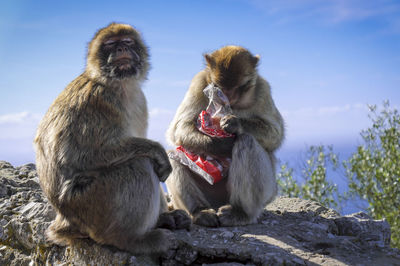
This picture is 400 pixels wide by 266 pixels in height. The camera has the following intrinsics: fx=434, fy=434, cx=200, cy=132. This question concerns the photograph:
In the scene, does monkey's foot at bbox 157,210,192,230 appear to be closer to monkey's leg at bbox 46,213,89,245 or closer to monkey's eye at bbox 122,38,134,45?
monkey's leg at bbox 46,213,89,245

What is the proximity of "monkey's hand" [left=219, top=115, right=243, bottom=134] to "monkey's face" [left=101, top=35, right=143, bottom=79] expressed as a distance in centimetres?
105

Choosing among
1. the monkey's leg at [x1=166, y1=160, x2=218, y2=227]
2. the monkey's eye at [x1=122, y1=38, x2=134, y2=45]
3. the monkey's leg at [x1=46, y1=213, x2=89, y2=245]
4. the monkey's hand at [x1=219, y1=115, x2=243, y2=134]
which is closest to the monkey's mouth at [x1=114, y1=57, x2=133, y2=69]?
the monkey's eye at [x1=122, y1=38, x2=134, y2=45]

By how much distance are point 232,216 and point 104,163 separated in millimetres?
1635

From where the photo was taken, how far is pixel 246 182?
4.68 m

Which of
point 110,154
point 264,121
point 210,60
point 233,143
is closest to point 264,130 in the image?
point 264,121

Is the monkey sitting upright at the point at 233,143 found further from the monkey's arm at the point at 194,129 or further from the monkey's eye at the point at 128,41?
the monkey's eye at the point at 128,41

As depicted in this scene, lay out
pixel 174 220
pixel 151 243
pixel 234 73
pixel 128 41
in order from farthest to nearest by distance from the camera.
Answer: pixel 234 73
pixel 174 220
pixel 128 41
pixel 151 243

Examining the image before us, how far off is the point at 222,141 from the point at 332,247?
162cm

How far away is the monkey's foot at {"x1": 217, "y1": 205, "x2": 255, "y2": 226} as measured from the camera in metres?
4.73

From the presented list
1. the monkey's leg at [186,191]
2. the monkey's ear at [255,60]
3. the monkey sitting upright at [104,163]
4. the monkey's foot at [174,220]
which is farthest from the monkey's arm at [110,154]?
the monkey's ear at [255,60]

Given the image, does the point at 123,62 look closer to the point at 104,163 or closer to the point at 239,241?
the point at 104,163

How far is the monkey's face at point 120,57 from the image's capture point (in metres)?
4.18

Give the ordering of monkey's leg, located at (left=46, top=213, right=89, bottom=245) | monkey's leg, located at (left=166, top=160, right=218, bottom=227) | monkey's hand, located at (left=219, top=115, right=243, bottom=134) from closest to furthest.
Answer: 1. monkey's leg, located at (left=46, top=213, right=89, bottom=245)
2. monkey's hand, located at (left=219, top=115, right=243, bottom=134)
3. monkey's leg, located at (left=166, top=160, right=218, bottom=227)

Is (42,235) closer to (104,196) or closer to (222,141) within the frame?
(104,196)
